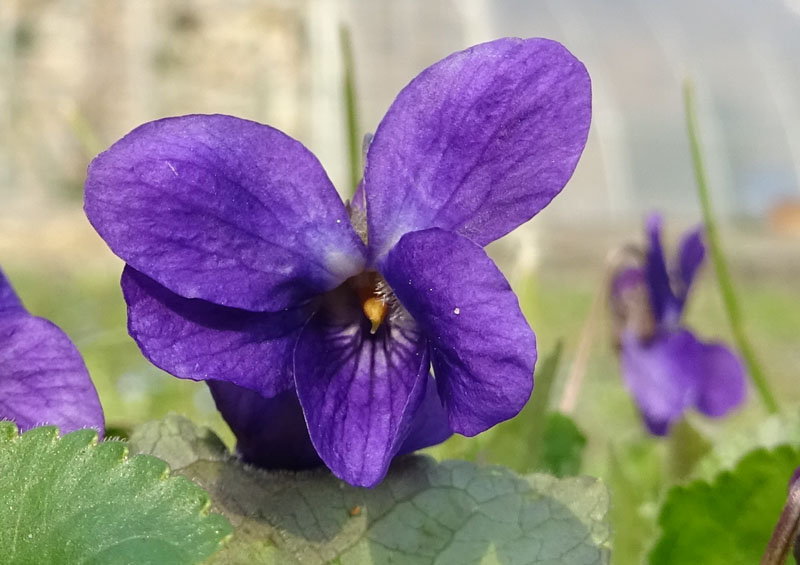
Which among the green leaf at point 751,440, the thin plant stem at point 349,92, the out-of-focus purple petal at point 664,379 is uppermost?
the thin plant stem at point 349,92

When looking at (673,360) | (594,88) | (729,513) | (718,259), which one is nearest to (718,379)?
(673,360)

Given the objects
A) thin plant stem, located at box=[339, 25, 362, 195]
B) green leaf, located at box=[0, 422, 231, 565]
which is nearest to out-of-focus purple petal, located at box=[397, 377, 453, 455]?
green leaf, located at box=[0, 422, 231, 565]

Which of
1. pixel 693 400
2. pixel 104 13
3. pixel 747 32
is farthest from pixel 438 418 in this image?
pixel 104 13

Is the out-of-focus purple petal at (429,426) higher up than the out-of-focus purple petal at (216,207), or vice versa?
the out-of-focus purple petal at (216,207)

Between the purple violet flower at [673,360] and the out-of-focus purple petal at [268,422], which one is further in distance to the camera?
the purple violet flower at [673,360]

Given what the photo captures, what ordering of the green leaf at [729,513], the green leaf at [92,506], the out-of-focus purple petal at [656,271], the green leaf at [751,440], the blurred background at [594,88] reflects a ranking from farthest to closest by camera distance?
the blurred background at [594,88]
the out-of-focus purple petal at [656,271]
the green leaf at [751,440]
the green leaf at [729,513]
the green leaf at [92,506]

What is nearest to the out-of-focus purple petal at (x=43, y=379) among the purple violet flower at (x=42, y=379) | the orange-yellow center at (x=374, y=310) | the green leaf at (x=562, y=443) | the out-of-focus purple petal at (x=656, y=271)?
the purple violet flower at (x=42, y=379)

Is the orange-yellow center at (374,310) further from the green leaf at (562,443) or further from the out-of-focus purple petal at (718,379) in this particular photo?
the out-of-focus purple petal at (718,379)

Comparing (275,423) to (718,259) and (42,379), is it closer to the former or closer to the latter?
(42,379)

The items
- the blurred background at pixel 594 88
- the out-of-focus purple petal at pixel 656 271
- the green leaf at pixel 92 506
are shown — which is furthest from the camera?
the blurred background at pixel 594 88
